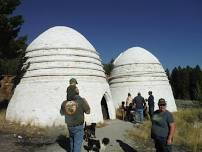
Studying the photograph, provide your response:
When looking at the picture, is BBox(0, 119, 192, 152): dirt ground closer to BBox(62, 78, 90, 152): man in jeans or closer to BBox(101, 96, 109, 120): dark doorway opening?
BBox(62, 78, 90, 152): man in jeans

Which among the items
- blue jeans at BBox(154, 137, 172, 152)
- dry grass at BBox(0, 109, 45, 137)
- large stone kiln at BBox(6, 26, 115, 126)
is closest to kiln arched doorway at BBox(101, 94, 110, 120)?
large stone kiln at BBox(6, 26, 115, 126)

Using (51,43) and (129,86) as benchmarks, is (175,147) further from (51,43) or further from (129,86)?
(129,86)

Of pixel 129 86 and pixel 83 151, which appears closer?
pixel 83 151

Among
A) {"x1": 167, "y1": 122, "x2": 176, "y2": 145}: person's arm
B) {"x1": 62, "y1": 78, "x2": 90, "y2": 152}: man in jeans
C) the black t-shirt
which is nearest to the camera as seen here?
{"x1": 167, "y1": 122, "x2": 176, "y2": 145}: person's arm

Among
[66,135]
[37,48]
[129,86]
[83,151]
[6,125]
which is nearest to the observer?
[83,151]

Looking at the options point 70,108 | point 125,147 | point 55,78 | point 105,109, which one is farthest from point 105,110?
point 70,108

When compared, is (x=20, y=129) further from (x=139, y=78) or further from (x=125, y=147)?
(x=139, y=78)

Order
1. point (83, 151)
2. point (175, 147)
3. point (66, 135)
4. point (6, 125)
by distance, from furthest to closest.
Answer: point (6, 125)
point (66, 135)
point (175, 147)
point (83, 151)

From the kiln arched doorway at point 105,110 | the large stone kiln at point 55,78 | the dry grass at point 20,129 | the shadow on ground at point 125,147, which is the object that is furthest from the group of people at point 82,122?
the kiln arched doorway at point 105,110

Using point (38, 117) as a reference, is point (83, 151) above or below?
below

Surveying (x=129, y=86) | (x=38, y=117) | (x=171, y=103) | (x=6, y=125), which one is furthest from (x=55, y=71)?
(x=171, y=103)

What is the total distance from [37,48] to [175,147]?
8.68 meters

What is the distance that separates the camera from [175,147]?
10172mm

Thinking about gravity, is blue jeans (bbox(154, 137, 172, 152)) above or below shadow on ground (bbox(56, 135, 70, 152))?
above
